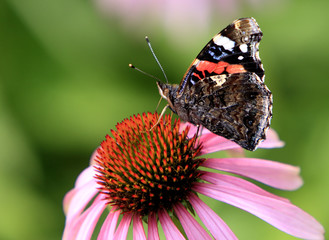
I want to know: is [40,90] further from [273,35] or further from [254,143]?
[254,143]

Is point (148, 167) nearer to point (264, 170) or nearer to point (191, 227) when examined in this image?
point (191, 227)

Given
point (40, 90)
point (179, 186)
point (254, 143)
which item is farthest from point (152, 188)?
point (40, 90)

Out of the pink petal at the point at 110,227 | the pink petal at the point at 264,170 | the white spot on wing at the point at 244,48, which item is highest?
the white spot on wing at the point at 244,48

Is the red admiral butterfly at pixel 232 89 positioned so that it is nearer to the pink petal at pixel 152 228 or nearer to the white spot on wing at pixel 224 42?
the white spot on wing at pixel 224 42

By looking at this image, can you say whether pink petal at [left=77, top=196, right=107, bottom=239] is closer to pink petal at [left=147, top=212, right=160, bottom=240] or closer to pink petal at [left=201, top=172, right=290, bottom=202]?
pink petal at [left=147, top=212, right=160, bottom=240]

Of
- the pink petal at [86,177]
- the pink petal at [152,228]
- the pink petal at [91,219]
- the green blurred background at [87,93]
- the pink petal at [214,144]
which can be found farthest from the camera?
the green blurred background at [87,93]

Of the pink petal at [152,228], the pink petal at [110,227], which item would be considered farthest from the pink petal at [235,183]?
the pink petal at [110,227]
